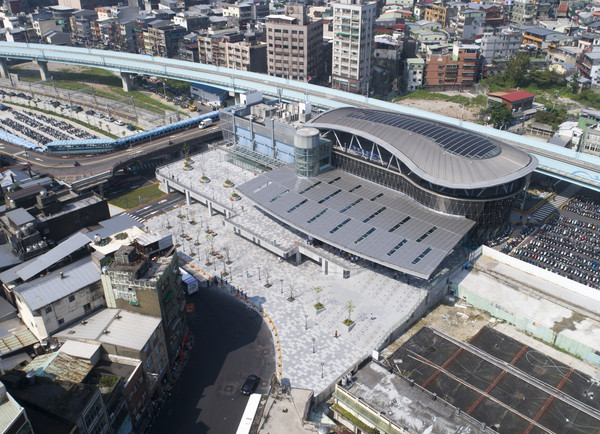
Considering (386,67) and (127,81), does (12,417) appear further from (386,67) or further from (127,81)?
(386,67)

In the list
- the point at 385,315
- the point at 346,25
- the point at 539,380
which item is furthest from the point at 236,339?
the point at 346,25

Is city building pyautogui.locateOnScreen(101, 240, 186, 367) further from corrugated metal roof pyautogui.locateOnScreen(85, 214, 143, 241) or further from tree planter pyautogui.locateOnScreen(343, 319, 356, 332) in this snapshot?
Answer: tree planter pyautogui.locateOnScreen(343, 319, 356, 332)

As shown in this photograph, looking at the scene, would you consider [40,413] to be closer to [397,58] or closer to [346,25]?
[346,25]

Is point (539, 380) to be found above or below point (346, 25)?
below

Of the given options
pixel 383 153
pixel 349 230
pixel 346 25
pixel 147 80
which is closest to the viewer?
pixel 349 230

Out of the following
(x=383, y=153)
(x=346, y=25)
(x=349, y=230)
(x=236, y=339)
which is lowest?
(x=236, y=339)

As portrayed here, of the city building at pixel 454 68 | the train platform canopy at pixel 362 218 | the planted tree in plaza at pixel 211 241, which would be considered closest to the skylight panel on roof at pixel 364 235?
the train platform canopy at pixel 362 218

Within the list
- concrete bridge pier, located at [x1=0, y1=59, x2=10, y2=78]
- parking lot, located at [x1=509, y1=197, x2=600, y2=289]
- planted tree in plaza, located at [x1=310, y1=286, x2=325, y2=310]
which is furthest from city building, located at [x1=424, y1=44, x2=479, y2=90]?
concrete bridge pier, located at [x1=0, y1=59, x2=10, y2=78]
